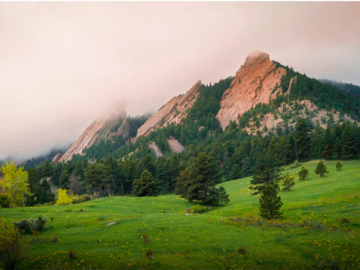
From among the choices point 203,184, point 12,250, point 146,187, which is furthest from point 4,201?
point 203,184

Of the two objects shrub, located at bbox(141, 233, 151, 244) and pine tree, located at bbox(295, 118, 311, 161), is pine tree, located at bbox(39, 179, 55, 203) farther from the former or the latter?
pine tree, located at bbox(295, 118, 311, 161)

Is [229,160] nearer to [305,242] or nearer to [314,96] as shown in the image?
[305,242]

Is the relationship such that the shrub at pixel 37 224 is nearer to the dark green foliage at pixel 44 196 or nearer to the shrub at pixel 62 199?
the shrub at pixel 62 199

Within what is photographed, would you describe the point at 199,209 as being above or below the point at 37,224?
below

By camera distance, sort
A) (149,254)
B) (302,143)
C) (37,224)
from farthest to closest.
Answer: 1. (302,143)
2. (37,224)
3. (149,254)

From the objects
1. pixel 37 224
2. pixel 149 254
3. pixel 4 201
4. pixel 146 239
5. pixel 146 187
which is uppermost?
pixel 4 201

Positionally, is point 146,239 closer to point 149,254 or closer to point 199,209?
point 149,254

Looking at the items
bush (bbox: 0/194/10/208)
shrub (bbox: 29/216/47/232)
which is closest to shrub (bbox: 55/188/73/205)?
bush (bbox: 0/194/10/208)

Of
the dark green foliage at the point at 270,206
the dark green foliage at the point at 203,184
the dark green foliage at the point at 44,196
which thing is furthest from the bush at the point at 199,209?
the dark green foliage at the point at 44,196

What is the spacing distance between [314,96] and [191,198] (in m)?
192

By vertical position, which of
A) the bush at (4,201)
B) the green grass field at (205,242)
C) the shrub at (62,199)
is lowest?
the green grass field at (205,242)

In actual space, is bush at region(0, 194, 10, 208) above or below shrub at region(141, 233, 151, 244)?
above

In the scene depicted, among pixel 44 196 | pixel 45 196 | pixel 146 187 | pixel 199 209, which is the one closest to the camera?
pixel 199 209

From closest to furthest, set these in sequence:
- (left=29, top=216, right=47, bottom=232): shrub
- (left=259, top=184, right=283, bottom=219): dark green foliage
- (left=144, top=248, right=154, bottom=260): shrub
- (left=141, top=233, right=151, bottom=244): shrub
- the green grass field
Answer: the green grass field < (left=144, top=248, right=154, bottom=260): shrub < (left=141, top=233, right=151, bottom=244): shrub < (left=29, top=216, right=47, bottom=232): shrub < (left=259, top=184, right=283, bottom=219): dark green foliage
